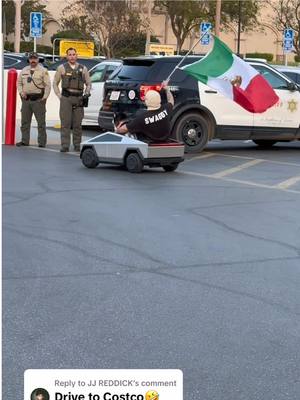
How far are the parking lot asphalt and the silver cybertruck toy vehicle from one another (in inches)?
29.5

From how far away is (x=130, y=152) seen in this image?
11.6 meters

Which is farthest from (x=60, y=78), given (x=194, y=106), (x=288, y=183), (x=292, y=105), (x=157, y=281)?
(x=157, y=281)

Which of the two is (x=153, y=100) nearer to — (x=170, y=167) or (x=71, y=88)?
(x=170, y=167)

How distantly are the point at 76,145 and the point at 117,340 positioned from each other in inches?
388

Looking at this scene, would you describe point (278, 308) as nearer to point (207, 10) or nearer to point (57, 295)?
point (57, 295)

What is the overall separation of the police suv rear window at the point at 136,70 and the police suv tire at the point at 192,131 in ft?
3.79

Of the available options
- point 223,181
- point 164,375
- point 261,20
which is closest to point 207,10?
point 261,20

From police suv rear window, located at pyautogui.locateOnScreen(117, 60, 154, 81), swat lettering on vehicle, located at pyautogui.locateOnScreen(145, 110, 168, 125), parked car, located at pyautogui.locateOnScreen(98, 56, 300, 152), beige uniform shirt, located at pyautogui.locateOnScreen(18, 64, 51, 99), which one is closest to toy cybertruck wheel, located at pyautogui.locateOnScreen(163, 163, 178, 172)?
swat lettering on vehicle, located at pyautogui.locateOnScreen(145, 110, 168, 125)

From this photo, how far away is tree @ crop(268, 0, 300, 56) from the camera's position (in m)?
55.2

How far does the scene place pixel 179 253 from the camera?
263 inches

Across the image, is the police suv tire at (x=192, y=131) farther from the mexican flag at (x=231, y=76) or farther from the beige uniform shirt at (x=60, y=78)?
the beige uniform shirt at (x=60, y=78)

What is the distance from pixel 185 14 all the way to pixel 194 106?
142 feet

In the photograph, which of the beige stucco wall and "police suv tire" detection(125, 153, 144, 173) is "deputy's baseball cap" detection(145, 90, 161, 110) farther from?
the beige stucco wall

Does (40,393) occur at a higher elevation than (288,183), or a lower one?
higher
